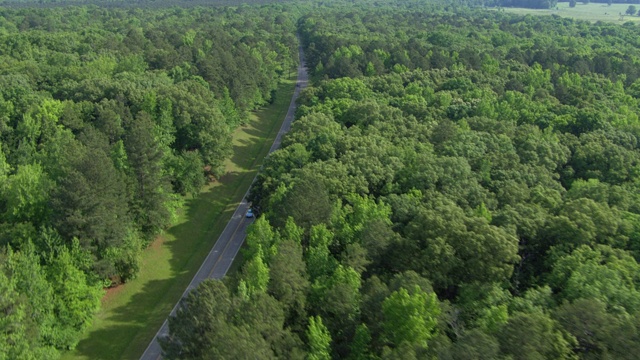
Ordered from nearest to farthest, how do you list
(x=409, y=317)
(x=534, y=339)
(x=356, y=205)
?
(x=534, y=339)
(x=409, y=317)
(x=356, y=205)

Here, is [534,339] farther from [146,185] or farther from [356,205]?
[146,185]

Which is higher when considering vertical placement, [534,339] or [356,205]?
[534,339]

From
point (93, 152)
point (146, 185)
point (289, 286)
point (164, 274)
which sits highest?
point (93, 152)

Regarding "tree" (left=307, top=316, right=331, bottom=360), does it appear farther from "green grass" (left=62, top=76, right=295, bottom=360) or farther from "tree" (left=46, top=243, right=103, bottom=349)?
"tree" (left=46, top=243, right=103, bottom=349)

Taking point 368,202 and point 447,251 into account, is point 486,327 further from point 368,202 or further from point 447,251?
point 368,202

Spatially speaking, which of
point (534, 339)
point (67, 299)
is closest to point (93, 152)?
point (67, 299)

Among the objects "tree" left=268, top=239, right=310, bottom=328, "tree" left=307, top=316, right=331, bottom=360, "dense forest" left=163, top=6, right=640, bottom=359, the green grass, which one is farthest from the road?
"tree" left=307, top=316, right=331, bottom=360
